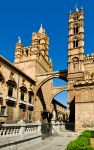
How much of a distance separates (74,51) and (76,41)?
8.22 ft

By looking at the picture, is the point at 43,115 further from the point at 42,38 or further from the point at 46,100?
the point at 42,38

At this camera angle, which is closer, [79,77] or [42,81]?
[79,77]

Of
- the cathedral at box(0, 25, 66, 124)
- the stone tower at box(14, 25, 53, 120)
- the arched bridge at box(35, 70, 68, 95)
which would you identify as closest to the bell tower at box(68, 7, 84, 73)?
the arched bridge at box(35, 70, 68, 95)

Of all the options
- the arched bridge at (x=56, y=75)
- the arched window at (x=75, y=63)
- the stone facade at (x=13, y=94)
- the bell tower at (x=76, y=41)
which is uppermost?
the bell tower at (x=76, y=41)

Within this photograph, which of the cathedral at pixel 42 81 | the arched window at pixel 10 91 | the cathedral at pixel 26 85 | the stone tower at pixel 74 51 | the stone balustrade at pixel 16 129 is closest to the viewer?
the stone balustrade at pixel 16 129

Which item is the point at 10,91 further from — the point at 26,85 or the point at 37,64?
the point at 37,64

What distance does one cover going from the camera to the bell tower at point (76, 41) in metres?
→ 34.6

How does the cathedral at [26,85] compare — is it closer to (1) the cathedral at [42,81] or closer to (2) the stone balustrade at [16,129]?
(1) the cathedral at [42,81]

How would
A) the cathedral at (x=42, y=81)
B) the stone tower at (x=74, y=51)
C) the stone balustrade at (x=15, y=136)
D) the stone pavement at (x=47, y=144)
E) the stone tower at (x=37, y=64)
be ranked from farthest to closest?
the stone tower at (x=37, y=64) → the stone tower at (x=74, y=51) → the cathedral at (x=42, y=81) → the stone pavement at (x=47, y=144) → the stone balustrade at (x=15, y=136)

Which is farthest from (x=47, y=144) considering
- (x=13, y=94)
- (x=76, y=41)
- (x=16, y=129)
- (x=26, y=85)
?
(x=76, y=41)

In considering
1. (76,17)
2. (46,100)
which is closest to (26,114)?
(46,100)

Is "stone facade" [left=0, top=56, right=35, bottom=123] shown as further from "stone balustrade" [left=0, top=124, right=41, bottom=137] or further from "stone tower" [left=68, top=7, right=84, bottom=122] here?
"stone balustrade" [left=0, top=124, right=41, bottom=137]

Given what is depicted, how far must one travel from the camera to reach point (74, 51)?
36250mm

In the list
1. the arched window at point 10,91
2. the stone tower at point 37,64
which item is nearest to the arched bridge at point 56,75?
the stone tower at point 37,64
